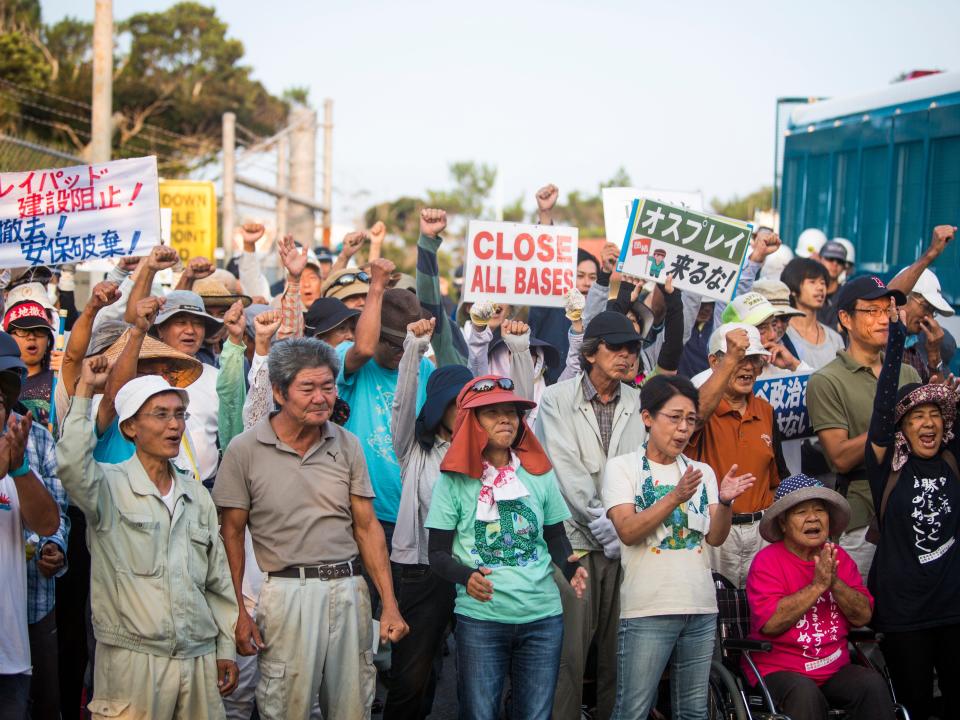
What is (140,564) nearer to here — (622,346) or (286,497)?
(286,497)

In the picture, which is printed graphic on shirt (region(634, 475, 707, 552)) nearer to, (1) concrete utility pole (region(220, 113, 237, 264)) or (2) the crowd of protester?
(2) the crowd of protester

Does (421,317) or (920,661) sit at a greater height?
(421,317)

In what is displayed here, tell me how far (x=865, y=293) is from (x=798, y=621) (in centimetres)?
197

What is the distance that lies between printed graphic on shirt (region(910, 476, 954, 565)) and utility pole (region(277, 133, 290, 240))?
740 inches

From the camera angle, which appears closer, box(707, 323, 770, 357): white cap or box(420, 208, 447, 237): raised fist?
box(707, 323, 770, 357): white cap

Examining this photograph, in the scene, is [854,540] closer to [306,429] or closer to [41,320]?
[306,429]

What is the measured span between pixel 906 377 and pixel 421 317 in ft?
9.10

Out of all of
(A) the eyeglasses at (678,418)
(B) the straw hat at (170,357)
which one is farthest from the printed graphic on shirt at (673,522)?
(B) the straw hat at (170,357)

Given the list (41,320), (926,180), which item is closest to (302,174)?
(926,180)

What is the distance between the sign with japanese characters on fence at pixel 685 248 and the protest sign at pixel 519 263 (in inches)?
20.5

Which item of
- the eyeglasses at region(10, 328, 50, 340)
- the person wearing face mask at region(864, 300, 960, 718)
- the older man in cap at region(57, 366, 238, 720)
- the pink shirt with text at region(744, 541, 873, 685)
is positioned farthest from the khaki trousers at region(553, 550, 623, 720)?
the eyeglasses at region(10, 328, 50, 340)

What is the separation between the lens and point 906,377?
6.60 metres

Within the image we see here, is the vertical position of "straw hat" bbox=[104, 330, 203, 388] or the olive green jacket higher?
"straw hat" bbox=[104, 330, 203, 388]

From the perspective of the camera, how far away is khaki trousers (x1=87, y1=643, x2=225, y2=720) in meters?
4.48
